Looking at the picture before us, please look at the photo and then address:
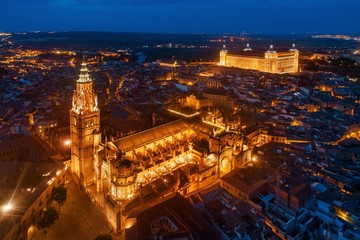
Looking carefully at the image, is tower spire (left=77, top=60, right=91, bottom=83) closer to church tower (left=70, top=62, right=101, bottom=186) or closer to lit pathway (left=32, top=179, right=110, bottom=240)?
church tower (left=70, top=62, right=101, bottom=186)

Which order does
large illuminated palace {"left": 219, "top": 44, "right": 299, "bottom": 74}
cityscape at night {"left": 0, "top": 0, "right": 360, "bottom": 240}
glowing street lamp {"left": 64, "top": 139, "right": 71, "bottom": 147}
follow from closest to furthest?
1. cityscape at night {"left": 0, "top": 0, "right": 360, "bottom": 240}
2. glowing street lamp {"left": 64, "top": 139, "right": 71, "bottom": 147}
3. large illuminated palace {"left": 219, "top": 44, "right": 299, "bottom": 74}

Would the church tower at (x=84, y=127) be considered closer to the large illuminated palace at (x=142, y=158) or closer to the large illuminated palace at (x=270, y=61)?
the large illuminated palace at (x=142, y=158)

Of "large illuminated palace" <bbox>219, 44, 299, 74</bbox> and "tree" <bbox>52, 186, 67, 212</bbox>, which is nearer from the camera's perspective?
"tree" <bbox>52, 186, 67, 212</bbox>

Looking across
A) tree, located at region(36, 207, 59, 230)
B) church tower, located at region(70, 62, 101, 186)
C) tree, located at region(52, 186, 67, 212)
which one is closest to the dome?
tree, located at region(52, 186, 67, 212)

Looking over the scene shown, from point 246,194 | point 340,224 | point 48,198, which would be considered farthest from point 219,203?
point 48,198

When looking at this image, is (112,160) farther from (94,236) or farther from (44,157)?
(44,157)

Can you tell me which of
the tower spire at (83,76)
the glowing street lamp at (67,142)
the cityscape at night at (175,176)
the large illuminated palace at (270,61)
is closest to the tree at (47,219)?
the cityscape at night at (175,176)

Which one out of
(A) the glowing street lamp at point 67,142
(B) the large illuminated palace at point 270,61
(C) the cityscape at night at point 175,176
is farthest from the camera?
(B) the large illuminated palace at point 270,61

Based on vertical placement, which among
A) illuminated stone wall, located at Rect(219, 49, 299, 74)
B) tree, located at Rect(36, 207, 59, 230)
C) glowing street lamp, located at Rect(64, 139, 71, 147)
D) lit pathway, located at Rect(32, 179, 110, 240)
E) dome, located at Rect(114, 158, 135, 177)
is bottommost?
lit pathway, located at Rect(32, 179, 110, 240)
